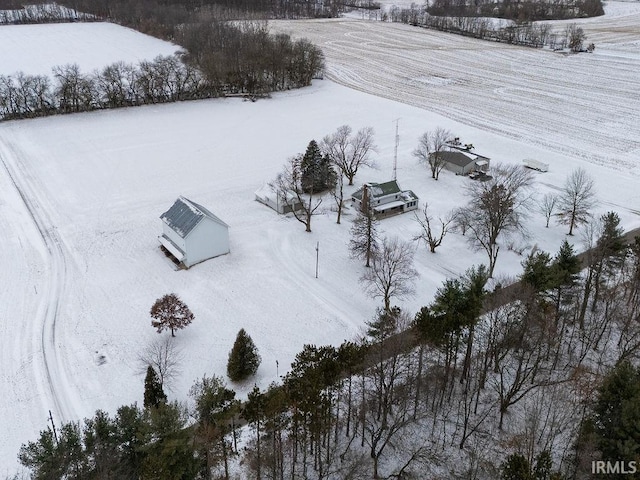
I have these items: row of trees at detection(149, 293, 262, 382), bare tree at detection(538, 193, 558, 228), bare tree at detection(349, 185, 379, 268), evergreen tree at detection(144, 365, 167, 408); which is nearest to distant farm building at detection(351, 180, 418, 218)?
bare tree at detection(349, 185, 379, 268)

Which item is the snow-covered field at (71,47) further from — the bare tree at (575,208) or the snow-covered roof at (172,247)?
the bare tree at (575,208)

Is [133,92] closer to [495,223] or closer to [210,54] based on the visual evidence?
[210,54]

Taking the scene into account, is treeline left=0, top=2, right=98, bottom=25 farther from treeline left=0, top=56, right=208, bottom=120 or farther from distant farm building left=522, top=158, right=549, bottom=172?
distant farm building left=522, top=158, right=549, bottom=172

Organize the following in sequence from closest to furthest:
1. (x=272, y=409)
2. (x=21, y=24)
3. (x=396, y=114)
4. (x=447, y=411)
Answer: (x=272, y=409), (x=447, y=411), (x=396, y=114), (x=21, y=24)

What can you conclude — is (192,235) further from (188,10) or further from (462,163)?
Result: (188,10)

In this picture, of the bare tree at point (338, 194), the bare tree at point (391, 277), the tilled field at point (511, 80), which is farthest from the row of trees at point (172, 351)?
the tilled field at point (511, 80)

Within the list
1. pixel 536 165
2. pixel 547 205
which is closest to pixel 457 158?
pixel 536 165

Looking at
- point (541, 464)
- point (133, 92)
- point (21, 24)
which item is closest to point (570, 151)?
point (541, 464)
